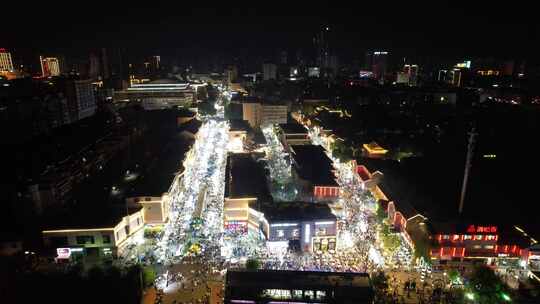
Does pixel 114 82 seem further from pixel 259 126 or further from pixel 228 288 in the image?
pixel 228 288

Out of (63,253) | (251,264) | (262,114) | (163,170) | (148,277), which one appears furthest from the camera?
(262,114)

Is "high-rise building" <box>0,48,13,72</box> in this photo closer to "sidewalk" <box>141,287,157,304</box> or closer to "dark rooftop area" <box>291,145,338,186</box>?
"dark rooftop area" <box>291,145,338,186</box>

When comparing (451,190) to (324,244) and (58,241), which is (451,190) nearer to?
(324,244)

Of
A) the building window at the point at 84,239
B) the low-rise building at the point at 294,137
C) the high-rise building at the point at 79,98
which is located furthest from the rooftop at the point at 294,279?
the high-rise building at the point at 79,98

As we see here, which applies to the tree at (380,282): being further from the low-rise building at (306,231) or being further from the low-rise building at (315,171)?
the low-rise building at (315,171)

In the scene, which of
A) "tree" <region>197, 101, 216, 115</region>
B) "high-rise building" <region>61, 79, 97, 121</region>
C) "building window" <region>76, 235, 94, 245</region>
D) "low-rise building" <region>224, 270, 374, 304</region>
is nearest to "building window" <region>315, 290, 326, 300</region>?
"low-rise building" <region>224, 270, 374, 304</region>

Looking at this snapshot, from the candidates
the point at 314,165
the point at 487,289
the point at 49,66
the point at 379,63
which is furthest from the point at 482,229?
the point at 379,63

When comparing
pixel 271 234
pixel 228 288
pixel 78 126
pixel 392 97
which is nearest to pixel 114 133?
pixel 78 126

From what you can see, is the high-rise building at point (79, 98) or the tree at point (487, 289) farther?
the high-rise building at point (79, 98)
